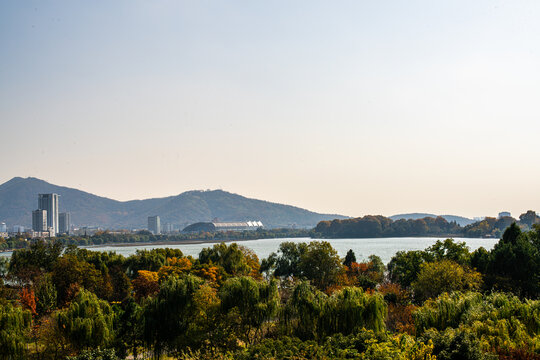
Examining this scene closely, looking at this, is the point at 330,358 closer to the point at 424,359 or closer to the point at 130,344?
the point at 424,359

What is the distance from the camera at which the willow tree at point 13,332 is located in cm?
2162

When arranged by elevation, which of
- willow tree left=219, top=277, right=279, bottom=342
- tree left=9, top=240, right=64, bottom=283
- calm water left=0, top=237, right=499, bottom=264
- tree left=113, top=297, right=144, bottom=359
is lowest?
calm water left=0, top=237, right=499, bottom=264

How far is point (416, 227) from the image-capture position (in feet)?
513

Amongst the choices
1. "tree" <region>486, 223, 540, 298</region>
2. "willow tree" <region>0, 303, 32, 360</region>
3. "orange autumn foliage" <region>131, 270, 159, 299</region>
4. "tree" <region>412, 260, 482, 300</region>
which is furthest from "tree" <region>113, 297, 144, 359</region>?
"tree" <region>486, 223, 540, 298</region>

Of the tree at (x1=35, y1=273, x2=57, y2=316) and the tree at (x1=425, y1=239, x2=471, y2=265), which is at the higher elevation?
the tree at (x1=425, y1=239, x2=471, y2=265)

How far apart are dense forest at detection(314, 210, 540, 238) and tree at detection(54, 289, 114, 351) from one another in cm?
14320

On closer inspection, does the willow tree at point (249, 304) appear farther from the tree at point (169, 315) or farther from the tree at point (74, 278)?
the tree at point (74, 278)

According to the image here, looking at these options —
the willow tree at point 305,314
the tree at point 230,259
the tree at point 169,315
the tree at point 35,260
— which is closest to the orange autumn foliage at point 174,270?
the tree at point 230,259

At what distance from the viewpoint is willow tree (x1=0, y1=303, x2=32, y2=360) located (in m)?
21.6

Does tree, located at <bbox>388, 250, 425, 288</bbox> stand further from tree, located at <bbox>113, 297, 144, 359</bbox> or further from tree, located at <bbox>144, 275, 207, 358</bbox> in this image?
tree, located at <bbox>113, 297, 144, 359</bbox>

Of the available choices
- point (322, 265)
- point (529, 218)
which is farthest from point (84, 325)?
point (529, 218)

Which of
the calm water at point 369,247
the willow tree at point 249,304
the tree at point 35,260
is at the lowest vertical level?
the calm water at point 369,247

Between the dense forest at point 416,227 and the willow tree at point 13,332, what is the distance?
471 feet

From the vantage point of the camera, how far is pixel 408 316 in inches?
1077
